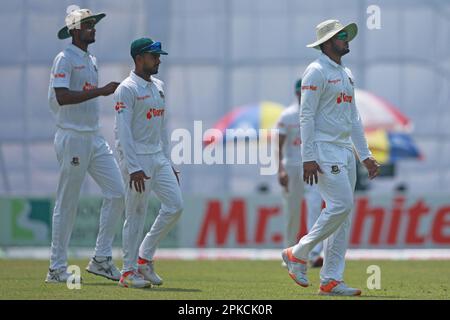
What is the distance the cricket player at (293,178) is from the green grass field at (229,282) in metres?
0.46

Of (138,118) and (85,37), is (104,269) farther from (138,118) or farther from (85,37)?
(85,37)

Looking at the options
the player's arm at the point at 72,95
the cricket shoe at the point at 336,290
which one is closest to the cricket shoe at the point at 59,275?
the player's arm at the point at 72,95

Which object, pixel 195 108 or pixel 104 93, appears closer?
pixel 104 93

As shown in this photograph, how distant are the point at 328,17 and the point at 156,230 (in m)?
19.7

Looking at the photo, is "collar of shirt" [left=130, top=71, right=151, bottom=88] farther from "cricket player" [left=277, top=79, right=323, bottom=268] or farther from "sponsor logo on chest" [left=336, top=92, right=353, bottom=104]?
"cricket player" [left=277, top=79, right=323, bottom=268]

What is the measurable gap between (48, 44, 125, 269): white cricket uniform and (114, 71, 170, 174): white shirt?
78cm

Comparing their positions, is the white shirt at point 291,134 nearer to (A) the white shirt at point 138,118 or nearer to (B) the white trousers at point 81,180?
(B) the white trousers at point 81,180

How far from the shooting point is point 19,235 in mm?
22719

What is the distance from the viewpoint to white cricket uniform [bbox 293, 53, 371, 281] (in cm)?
1117

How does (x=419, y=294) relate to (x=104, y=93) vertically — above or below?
below

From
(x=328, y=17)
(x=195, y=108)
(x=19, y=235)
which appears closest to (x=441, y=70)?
(x=328, y=17)
